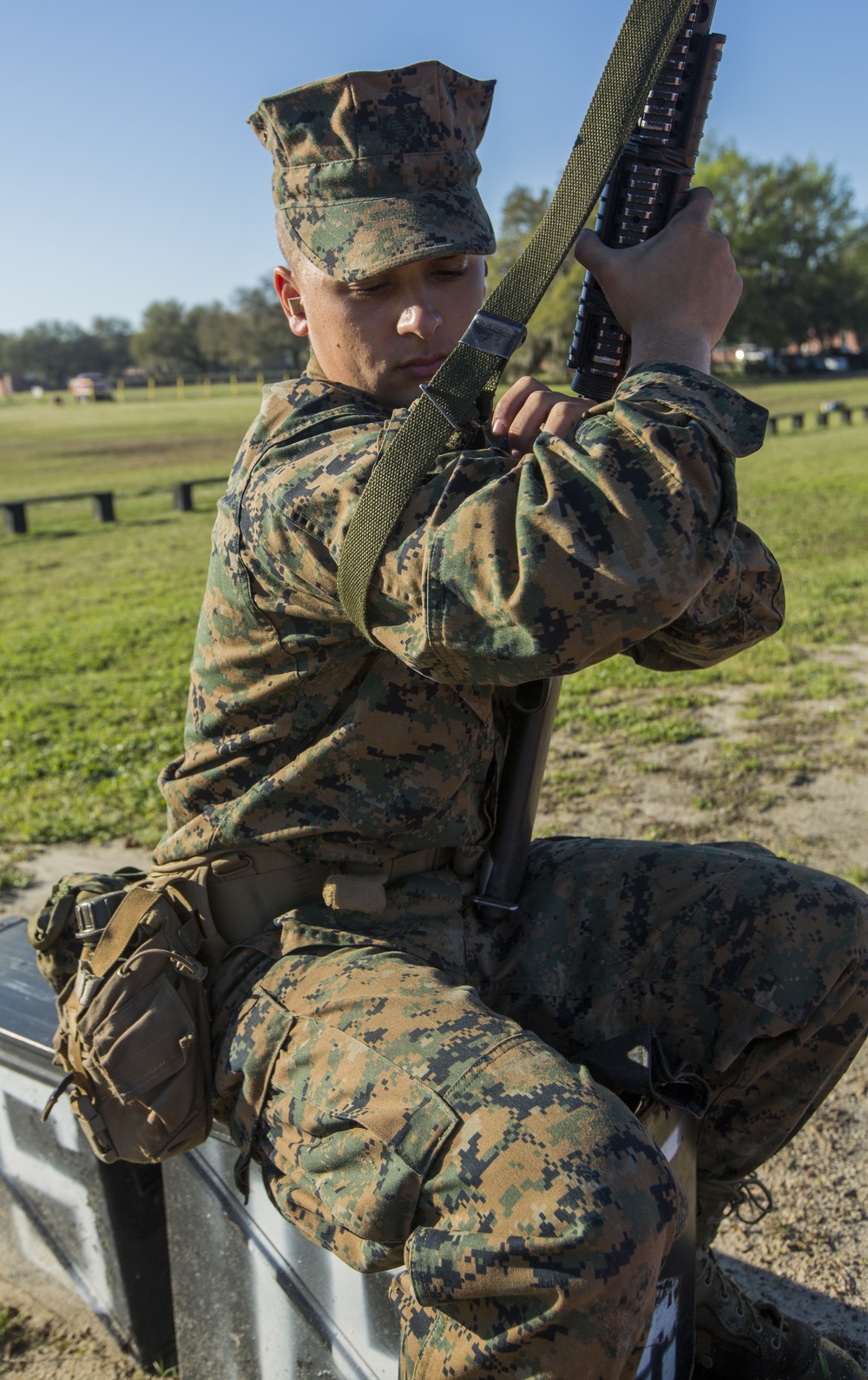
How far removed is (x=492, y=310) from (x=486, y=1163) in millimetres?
1387

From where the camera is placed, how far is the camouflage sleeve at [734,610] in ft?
8.09

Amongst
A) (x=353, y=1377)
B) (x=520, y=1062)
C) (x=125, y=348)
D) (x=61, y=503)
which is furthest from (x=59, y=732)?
(x=125, y=348)

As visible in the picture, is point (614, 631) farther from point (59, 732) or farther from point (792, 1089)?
point (59, 732)

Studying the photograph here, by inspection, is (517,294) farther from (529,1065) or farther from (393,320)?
(529,1065)

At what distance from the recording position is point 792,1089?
2.47 m

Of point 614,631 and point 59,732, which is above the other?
point 614,631

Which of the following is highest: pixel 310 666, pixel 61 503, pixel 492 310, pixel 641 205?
pixel 641 205

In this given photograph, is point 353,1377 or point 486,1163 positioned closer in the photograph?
point 486,1163

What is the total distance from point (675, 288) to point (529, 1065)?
1.37 meters

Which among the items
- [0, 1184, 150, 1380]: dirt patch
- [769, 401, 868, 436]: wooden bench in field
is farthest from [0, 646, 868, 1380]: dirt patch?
[769, 401, 868, 436]: wooden bench in field

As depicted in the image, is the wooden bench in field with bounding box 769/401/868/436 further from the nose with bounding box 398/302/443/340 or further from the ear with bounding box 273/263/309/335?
the nose with bounding box 398/302/443/340

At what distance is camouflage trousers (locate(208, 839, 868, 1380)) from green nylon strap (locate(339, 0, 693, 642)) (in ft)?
2.23

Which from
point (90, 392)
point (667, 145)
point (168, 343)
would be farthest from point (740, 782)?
point (168, 343)

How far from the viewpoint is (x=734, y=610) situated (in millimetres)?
2541
